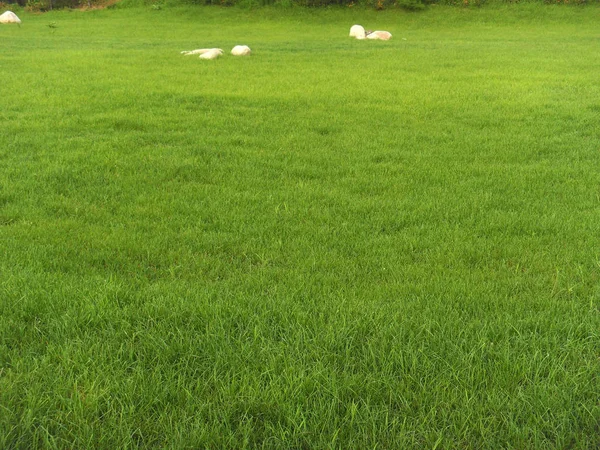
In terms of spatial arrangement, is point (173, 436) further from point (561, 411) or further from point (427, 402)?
point (561, 411)

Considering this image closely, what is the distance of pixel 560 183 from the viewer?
210 inches

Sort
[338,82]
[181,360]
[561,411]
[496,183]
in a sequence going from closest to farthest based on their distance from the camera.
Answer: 1. [561,411]
2. [181,360]
3. [496,183]
4. [338,82]

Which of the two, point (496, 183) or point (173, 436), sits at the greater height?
point (173, 436)

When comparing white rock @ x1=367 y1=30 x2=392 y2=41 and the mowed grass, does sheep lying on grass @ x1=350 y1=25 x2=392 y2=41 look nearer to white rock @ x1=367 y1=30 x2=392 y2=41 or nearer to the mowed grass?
white rock @ x1=367 y1=30 x2=392 y2=41

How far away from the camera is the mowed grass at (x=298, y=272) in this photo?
7.18ft

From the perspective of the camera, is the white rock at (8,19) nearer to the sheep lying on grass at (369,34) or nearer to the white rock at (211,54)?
the sheep lying on grass at (369,34)

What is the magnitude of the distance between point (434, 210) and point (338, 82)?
295 inches

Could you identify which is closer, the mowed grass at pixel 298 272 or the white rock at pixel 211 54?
the mowed grass at pixel 298 272

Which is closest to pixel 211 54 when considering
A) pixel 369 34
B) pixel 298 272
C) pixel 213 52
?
pixel 213 52

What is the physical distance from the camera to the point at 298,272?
11.4ft

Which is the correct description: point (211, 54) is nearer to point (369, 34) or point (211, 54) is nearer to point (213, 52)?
point (213, 52)

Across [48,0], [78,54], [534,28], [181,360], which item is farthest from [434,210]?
[48,0]

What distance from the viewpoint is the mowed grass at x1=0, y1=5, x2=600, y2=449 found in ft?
7.18

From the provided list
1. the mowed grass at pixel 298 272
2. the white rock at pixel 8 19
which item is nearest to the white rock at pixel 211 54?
the mowed grass at pixel 298 272
